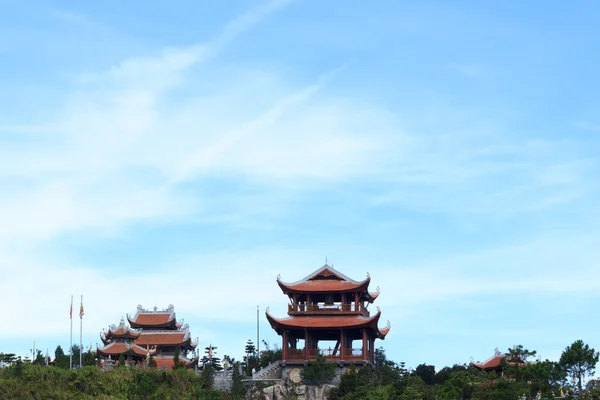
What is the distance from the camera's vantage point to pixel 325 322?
71375 millimetres

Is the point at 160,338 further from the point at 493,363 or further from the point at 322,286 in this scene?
the point at 493,363

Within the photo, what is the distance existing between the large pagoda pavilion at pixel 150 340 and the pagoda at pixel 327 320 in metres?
7.96

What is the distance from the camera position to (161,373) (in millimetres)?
66812

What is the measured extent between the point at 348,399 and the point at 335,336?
33.9ft

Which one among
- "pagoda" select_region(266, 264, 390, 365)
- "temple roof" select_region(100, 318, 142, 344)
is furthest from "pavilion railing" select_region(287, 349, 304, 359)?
"temple roof" select_region(100, 318, 142, 344)

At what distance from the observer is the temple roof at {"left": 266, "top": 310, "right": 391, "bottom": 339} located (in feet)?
231

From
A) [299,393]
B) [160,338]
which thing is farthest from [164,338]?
[299,393]

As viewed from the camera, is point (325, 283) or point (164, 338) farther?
point (164, 338)

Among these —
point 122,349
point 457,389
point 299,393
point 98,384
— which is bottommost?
point 457,389

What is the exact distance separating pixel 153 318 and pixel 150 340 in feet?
9.91

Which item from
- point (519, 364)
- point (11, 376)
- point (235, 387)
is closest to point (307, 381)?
point (235, 387)

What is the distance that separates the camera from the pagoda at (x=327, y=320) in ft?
232

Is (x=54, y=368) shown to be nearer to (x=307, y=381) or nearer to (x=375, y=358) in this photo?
(x=307, y=381)

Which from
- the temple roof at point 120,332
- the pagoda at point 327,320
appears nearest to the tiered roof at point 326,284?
the pagoda at point 327,320
